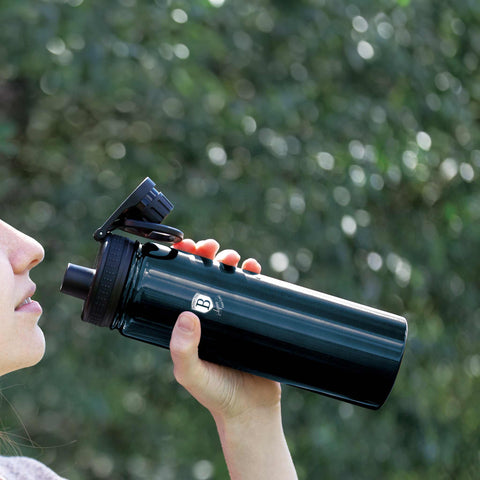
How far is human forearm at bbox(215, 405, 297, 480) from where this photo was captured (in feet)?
4.42

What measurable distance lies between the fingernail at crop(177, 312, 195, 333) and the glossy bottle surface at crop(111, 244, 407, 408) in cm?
1

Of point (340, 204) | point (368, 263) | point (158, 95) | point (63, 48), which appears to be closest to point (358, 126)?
point (340, 204)

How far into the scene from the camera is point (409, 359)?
7.61ft

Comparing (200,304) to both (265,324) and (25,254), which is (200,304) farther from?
(25,254)

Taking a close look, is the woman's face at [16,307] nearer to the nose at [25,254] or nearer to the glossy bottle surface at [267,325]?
the nose at [25,254]

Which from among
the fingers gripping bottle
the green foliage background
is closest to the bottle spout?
the fingers gripping bottle

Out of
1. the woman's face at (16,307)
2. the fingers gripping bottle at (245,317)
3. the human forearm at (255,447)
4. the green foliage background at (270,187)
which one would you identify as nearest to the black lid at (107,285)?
the fingers gripping bottle at (245,317)

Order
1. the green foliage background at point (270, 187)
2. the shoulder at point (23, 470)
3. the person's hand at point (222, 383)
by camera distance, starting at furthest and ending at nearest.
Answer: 1. the green foliage background at point (270, 187)
2. the shoulder at point (23, 470)
3. the person's hand at point (222, 383)

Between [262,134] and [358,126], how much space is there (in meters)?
0.29

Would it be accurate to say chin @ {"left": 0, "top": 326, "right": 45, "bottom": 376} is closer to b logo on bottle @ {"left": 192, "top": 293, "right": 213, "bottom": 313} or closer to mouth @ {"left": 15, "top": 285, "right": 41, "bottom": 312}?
mouth @ {"left": 15, "top": 285, "right": 41, "bottom": 312}

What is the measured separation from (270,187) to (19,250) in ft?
4.05

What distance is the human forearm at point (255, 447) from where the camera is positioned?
135cm

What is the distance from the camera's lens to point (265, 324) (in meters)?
1.14

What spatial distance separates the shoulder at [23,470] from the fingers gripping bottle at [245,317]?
0.44 meters
